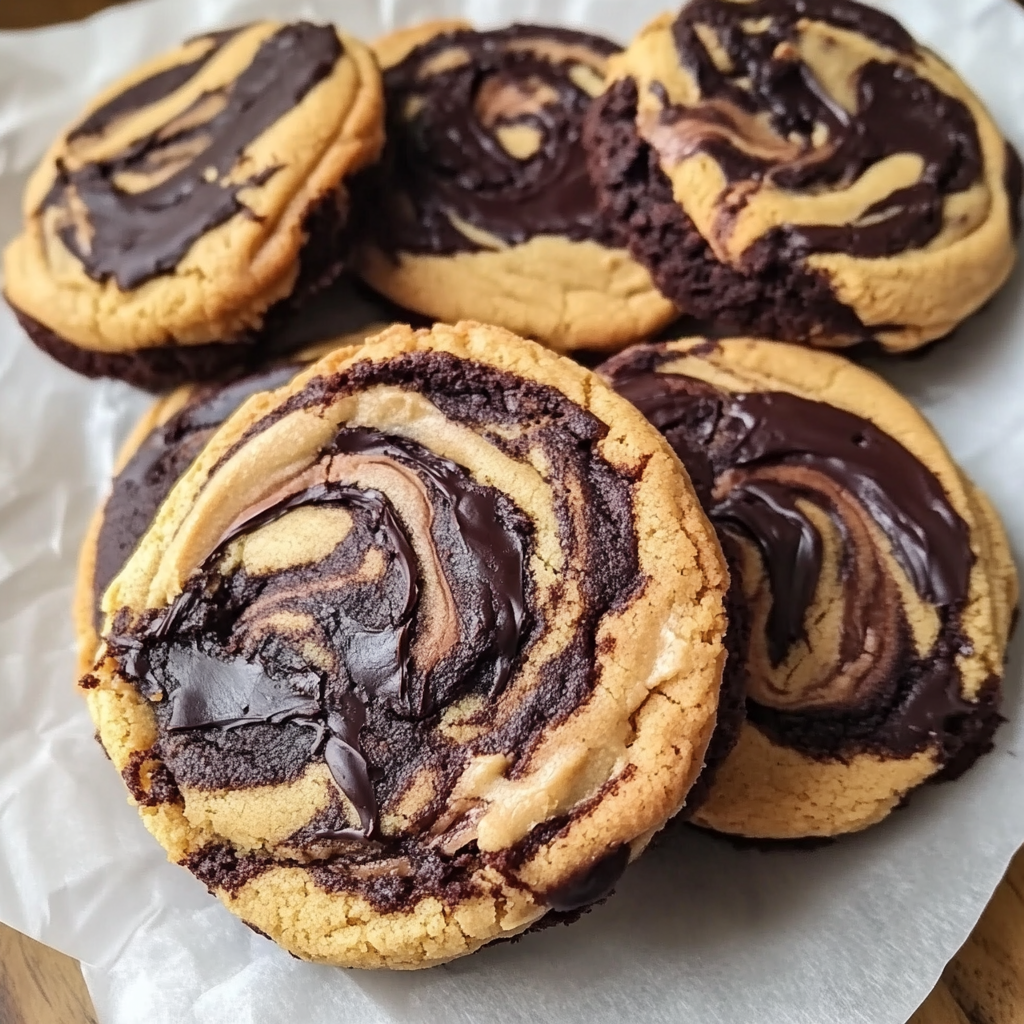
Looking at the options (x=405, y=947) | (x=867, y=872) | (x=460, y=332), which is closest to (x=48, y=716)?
(x=405, y=947)

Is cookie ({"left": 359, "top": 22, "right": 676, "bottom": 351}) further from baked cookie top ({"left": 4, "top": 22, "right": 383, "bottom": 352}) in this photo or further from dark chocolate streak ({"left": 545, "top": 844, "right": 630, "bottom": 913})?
dark chocolate streak ({"left": 545, "top": 844, "right": 630, "bottom": 913})

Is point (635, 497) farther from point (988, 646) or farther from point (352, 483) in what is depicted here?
point (988, 646)

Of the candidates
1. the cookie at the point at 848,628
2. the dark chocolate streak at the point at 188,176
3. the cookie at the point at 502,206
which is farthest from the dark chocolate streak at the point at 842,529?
the dark chocolate streak at the point at 188,176

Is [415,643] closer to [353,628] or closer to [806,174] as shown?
[353,628]

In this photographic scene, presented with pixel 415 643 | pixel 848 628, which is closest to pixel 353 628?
pixel 415 643

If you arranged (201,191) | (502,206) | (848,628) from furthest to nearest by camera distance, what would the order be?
(502,206)
(201,191)
(848,628)

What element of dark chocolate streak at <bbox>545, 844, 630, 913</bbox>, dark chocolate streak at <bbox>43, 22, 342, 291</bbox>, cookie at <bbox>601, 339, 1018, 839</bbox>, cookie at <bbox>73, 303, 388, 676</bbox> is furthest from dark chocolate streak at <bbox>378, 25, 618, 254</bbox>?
dark chocolate streak at <bbox>545, 844, 630, 913</bbox>
